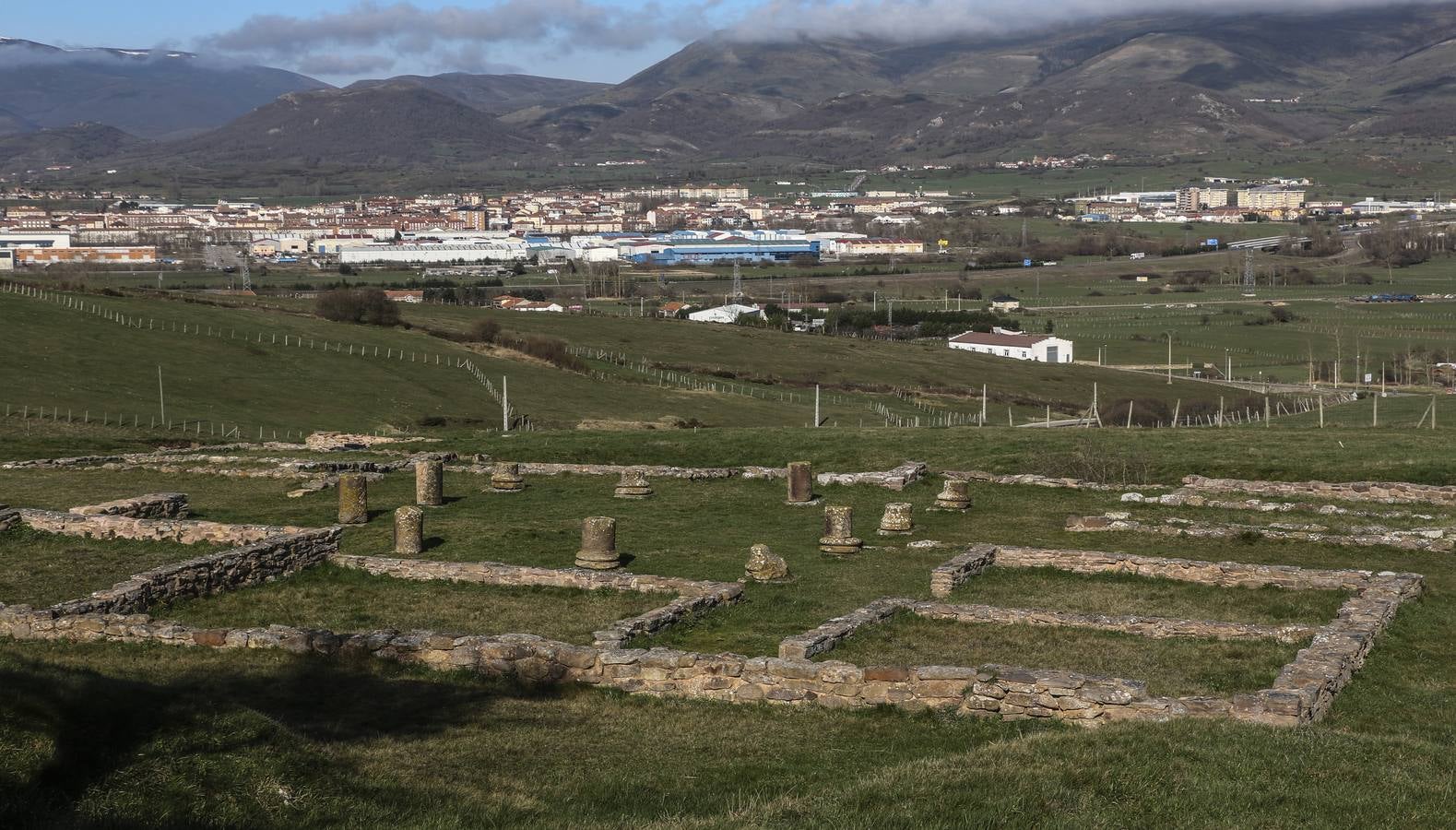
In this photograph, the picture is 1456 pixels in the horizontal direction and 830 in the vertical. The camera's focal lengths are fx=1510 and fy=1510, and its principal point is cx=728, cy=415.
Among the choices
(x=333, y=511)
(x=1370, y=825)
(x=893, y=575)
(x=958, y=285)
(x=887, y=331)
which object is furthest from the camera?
(x=958, y=285)

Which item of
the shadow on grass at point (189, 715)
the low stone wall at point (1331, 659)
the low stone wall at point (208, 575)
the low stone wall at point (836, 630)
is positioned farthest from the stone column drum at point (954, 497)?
the shadow on grass at point (189, 715)

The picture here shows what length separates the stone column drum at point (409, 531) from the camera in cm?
2658

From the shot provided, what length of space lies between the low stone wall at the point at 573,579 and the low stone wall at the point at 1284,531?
9.99 metres

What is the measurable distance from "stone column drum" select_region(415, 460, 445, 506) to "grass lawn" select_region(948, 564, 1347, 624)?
13.4m

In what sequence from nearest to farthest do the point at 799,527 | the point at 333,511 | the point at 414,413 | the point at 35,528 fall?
the point at 35,528 → the point at 799,527 → the point at 333,511 → the point at 414,413

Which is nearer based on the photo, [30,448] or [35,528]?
[35,528]

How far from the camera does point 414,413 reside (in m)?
61.8

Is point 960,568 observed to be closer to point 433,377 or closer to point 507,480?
point 507,480

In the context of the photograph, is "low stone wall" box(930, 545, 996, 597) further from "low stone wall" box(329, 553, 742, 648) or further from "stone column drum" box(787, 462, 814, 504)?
"stone column drum" box(787, 462, 814, 504)

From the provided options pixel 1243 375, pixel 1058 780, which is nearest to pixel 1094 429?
pixel 1058 780

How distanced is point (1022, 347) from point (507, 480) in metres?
82.4

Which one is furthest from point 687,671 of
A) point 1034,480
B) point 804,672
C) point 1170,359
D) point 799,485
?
point 1170,359

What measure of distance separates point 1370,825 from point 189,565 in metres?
17.4

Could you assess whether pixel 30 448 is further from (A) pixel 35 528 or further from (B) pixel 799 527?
(B) pixel 799 527
